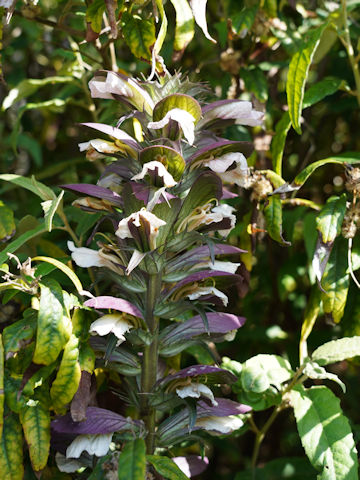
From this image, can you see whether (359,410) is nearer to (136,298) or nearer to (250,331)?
(250,331)

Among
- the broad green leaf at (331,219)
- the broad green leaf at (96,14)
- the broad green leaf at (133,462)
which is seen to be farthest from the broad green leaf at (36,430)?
the broad green leaf at (96,14)

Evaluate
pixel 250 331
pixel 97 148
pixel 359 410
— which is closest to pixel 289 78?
pixel 97 148

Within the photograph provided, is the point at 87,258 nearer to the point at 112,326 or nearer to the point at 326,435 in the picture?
the point at 112,326

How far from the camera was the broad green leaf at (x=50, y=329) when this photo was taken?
2.73ft

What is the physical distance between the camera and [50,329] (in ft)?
2.74

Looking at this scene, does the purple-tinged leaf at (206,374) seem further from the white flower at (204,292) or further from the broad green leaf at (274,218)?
the broad green leaf at (274,218)

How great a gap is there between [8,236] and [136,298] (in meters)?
0.26

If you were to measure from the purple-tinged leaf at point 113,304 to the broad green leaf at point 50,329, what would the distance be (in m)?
0.04

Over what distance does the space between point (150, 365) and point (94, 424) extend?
0.12m

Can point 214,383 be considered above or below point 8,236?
below

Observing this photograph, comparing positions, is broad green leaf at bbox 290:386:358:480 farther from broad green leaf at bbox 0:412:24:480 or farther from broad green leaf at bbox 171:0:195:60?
broad green leaf at bbox 171:0:195:60

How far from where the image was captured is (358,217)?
1.07m

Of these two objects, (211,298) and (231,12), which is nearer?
(211,298)

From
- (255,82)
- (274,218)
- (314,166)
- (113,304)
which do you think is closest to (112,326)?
(113,304)
